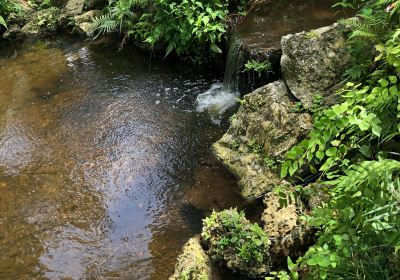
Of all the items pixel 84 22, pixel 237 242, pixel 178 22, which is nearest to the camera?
pixel 237 242

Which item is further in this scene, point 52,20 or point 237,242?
point 52,20

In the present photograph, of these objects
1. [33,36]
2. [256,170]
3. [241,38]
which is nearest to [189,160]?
[256,170]

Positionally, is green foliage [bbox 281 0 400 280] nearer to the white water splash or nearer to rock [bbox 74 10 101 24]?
the white water splash

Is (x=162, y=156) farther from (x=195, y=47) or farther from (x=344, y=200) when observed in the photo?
(x=344, y=200)

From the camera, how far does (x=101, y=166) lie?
249 inches

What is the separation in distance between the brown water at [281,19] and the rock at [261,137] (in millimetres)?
1547

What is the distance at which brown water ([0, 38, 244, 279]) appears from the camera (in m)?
4.91

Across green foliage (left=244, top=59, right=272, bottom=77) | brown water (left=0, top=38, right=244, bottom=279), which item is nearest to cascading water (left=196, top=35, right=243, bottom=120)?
brown water (left=0, top=38, right=244, bottom=279)

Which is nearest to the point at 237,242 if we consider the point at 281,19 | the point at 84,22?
the point at 281,19

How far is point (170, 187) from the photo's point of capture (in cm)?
575

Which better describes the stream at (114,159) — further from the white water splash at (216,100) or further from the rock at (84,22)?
the rock at (84,22)

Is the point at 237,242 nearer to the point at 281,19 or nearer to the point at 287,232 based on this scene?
the point at 287,232

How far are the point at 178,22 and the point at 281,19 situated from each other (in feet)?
7.01

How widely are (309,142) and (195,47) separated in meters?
5.90
